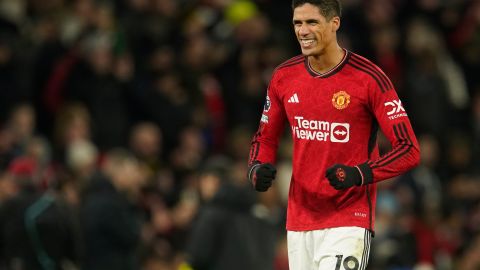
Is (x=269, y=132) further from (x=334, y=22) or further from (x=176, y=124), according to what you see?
(x=176, y=124)

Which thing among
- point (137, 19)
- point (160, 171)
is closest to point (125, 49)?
point (137, 19)

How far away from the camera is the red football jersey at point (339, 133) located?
24.3 feet

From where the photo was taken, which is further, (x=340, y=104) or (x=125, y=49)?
(x=125, y=49)

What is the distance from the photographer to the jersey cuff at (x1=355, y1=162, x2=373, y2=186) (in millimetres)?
7234

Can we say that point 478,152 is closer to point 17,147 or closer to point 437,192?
point 437,192

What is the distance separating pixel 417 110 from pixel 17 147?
605cm

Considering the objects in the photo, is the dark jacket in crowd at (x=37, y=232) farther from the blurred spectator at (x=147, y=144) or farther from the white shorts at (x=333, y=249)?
the white shorts at (x=333, y=249)

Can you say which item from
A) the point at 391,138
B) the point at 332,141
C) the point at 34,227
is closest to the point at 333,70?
the point at 332,141

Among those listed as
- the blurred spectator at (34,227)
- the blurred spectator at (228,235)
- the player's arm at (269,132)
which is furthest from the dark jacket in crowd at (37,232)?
the player's arm at (269,132)

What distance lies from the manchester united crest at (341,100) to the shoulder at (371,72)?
0.16m

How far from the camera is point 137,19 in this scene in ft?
52.9

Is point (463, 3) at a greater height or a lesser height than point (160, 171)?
greater

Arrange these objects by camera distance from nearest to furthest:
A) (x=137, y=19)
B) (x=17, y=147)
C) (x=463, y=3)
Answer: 1. (x=17, y=147)
2. (x=137, y=19)
3. (x=463, y=3)

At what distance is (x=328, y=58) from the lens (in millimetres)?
7637
